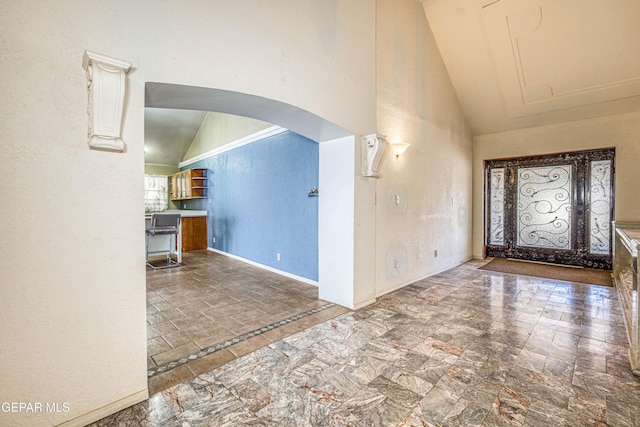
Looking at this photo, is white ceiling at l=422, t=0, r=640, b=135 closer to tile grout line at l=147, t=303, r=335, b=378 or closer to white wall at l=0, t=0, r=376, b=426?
white wall at l=0, t=0, r=376, b=426

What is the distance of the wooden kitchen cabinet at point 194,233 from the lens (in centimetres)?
754

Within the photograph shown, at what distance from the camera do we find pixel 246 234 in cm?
610

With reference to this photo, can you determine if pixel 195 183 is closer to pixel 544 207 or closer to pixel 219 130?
pixel 219 130

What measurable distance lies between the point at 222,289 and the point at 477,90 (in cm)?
580

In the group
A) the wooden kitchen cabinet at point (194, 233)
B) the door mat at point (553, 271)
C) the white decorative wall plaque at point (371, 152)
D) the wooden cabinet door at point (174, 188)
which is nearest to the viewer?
the white decorative wall plaque at point (371, 152)

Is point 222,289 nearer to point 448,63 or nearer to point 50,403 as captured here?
point 50,403

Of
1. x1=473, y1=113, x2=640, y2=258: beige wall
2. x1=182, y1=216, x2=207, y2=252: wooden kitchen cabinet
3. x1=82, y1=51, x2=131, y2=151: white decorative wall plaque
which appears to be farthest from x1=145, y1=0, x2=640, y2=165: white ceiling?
x1=182, y1=216, x2=207, y2=252: wooden kitchen cabinet

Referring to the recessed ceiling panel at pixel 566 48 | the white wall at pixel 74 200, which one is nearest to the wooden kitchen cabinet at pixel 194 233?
the white wall at pixel 74 200

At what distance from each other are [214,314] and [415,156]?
3.60m

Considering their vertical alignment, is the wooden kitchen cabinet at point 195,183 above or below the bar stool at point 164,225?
above

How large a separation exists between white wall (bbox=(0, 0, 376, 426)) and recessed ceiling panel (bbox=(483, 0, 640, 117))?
4.62m

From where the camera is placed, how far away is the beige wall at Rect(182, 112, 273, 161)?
597cm

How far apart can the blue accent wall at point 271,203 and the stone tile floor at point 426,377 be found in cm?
176

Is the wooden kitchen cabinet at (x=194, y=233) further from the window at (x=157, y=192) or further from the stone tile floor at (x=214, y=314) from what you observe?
the window at (x=157, y=192)
